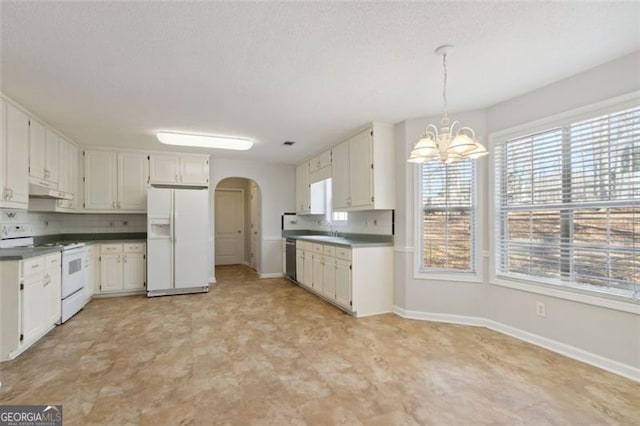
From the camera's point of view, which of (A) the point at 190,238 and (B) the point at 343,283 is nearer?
(B) the point at 343,283

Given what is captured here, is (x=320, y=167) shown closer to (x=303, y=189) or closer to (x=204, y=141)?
(x=303, y=189)

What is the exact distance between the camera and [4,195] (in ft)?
9.82

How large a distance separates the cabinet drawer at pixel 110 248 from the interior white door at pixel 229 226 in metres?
3.54

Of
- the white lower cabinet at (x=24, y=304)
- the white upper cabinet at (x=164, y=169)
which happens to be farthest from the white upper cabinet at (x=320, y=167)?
the white lower cabinet at (x=24, y=304)

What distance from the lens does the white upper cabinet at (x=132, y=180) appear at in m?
5.27

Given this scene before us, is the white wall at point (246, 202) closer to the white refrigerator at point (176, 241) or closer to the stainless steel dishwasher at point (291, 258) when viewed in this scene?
the stainless steel dishwasher at point (291, 258)

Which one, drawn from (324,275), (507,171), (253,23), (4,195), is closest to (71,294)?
(4,195)

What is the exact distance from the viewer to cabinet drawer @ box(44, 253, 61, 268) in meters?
3.32

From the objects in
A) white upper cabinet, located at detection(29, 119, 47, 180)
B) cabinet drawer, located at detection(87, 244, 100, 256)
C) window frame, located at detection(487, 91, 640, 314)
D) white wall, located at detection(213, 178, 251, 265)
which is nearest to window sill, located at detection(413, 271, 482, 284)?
window frame, located at detection(487, 91, 640, 314)

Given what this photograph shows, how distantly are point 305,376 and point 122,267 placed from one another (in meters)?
4.09

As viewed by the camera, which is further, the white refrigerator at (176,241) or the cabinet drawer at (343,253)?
the white refrigerator at (176,241)

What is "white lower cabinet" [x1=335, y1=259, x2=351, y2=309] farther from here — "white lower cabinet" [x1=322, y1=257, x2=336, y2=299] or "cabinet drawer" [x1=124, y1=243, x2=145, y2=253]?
"cabinet drawer" [x1=124, y1=243, x2=145, y2=253]

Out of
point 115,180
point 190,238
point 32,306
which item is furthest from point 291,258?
point 32,306

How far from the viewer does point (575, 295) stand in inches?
107
